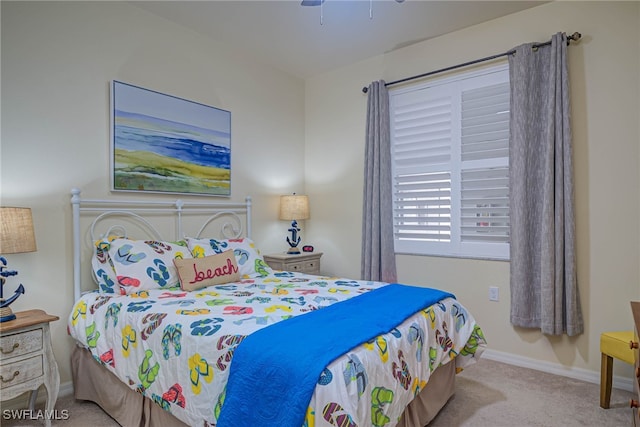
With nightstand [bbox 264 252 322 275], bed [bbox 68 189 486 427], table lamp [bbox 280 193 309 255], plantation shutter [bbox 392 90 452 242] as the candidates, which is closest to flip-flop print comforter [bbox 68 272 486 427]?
bed [bbox 68 189 486 427]

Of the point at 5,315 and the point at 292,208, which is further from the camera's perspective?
the point at 292,208

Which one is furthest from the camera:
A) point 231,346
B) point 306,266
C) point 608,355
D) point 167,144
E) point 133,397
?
point 306,266

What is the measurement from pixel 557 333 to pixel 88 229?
3426 mm

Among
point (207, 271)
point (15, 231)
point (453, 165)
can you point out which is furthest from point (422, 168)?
point (15, 231)

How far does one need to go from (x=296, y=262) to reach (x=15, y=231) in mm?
2224

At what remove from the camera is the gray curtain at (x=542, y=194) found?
265 cm

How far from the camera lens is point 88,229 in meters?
2.54

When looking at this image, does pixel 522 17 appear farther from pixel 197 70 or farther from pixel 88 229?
pixel 88 229

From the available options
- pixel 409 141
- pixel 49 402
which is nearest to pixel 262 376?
pixel 49 402

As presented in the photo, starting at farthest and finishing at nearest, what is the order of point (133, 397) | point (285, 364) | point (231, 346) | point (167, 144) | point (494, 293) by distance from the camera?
point (494, 293) → point (167, 144) → point (133, 397) → point (231, 346) → point (285, 364)

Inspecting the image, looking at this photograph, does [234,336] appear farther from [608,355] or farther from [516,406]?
[608,355]

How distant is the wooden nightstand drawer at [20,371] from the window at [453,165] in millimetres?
2868

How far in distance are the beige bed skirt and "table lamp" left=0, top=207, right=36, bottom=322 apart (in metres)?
0.56

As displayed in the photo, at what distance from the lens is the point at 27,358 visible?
1931mm
